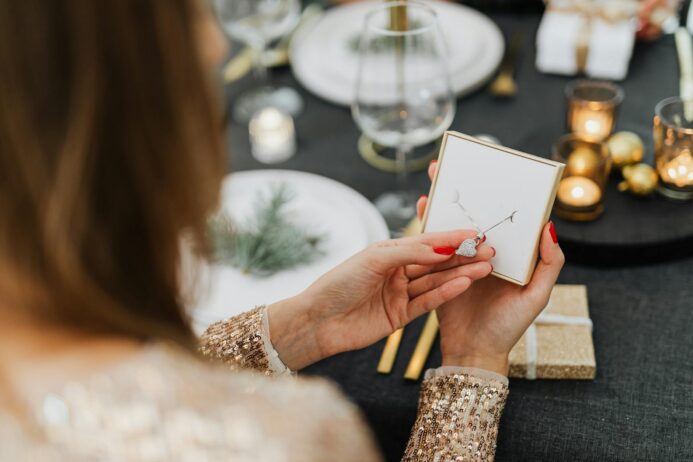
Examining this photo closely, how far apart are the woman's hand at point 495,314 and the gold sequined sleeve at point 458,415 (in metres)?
0.03

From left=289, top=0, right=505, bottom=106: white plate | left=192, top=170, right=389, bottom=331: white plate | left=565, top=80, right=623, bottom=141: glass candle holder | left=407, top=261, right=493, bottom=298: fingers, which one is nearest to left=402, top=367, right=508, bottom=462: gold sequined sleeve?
left=407, top=261, right=493, bottom=298: fingers

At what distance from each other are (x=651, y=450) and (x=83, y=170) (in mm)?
699

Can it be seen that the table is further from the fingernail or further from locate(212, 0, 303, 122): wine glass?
locate(212, 0, 303, 122): wine glass

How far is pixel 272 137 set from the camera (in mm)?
1360

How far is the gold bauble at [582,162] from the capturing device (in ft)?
3.53

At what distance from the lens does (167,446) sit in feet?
1.75

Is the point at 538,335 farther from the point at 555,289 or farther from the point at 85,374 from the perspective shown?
the point at 85,374

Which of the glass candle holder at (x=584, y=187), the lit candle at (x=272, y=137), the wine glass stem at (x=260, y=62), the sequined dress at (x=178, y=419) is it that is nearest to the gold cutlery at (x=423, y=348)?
the glass candle holder at (x=584, y=187)

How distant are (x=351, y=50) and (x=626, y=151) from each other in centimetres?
64

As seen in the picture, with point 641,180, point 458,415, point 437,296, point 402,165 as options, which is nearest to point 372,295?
point 437,296

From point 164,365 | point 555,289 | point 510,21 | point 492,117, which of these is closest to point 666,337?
point 555,289

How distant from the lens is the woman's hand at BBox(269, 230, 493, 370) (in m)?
0.91

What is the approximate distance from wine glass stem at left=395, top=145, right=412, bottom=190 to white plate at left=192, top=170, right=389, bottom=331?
0.10 m

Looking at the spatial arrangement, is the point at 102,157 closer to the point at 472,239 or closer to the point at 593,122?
the point at 472,239
